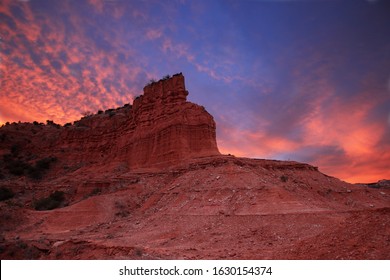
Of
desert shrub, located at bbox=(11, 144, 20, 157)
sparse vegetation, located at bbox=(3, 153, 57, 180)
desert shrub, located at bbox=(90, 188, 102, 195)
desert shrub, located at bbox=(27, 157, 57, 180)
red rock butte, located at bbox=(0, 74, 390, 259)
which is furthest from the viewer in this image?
desert shrub, located at bbox=(11, 144, 20, 157)

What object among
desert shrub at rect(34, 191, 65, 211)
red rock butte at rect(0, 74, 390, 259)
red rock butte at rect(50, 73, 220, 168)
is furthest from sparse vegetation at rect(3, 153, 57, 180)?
desert shrub at rect(34, 191, 65, 211)

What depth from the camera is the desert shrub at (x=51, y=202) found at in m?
32.7

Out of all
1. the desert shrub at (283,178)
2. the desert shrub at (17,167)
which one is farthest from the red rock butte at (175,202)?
the desert shrub at (283,178)

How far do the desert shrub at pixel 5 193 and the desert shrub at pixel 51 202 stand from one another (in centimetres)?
532

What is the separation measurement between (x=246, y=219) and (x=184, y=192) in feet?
25.6

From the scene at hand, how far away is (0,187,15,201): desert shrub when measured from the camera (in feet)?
120

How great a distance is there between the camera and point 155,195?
28547 mm

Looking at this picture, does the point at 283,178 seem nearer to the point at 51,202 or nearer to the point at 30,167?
the point at 51,202

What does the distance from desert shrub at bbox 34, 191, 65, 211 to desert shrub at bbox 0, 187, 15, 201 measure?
5321 millimetres

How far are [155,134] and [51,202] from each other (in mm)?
12953

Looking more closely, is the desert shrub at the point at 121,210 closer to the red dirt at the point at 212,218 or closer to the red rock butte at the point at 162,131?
the red dirt at the point at 212,218

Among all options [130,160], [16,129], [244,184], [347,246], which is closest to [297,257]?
[347,246]

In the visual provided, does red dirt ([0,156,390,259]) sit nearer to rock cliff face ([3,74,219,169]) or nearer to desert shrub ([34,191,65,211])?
desert shrub ([34,191,65,211])

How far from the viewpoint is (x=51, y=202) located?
1308 inches
